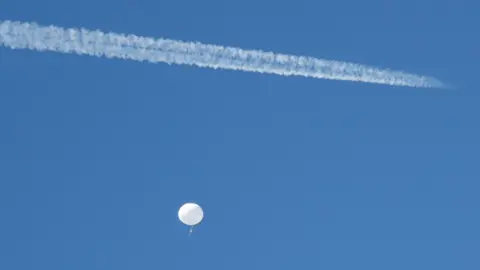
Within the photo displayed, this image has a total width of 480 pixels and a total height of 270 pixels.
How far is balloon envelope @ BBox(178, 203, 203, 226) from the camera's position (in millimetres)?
54656

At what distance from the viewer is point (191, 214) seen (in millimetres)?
54750

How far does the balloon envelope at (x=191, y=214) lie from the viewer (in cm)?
5466

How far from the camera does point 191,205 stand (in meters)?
54.9
